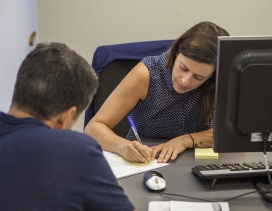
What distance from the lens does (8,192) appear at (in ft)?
2.80

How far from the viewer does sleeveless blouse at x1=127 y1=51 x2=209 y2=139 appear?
Result: 6.09 feet

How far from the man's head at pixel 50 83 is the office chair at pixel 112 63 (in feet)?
3.60

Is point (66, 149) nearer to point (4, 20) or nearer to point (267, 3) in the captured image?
point (267, 3)

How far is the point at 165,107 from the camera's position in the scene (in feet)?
6.14

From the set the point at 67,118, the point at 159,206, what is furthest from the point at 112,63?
the point at 67,118

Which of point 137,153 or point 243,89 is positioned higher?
point 243,89

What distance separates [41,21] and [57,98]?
1.82m

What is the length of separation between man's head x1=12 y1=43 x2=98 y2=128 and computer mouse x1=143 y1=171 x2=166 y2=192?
1.47ft

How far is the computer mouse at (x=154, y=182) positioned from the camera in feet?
4.23

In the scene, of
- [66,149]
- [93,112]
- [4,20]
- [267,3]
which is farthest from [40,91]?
[4,20]

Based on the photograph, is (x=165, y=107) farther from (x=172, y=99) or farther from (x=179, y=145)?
(x=179, y=145)

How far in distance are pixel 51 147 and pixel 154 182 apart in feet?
1.69

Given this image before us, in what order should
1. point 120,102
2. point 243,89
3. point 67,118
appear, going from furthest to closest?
point 120,102 → point 243,89 → point 67,118

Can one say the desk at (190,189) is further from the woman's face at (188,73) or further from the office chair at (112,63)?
the office chair at (112,63)
